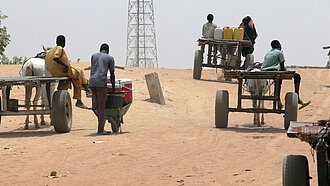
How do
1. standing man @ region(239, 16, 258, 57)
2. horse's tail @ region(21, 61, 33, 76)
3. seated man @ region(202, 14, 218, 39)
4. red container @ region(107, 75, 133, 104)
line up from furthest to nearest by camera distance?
seated man @ region(202, 14, 218, 39), standing man @ region(239, 16, 258, 57), horse's tail @ region(21, 61, 33, 76), red container @ region(107, 75, 133, 104)

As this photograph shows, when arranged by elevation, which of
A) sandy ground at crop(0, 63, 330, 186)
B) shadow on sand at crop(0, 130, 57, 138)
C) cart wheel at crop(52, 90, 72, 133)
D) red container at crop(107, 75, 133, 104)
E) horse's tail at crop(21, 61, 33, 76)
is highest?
horse's tail at crop(21, 61, 33, 76)

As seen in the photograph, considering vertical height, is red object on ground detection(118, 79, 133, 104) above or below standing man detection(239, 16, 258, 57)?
below

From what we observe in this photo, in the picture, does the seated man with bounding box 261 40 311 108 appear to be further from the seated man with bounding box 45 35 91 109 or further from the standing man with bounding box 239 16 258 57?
the standing man with bounding box 239 16 258 57

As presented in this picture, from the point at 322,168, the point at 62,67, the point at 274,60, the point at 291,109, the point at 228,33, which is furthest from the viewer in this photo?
the point at 228,33

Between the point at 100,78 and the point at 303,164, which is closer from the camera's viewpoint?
the point at 303,164

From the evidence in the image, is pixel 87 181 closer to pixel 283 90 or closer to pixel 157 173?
pixel 157 173

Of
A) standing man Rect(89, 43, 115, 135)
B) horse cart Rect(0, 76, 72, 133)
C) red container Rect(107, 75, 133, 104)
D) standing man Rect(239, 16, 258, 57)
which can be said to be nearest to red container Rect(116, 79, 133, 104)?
red container Rect(107, 75, 133, 104)

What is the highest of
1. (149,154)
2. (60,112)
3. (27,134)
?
(60,112)

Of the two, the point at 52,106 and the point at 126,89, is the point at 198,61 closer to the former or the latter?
the point at 126,89

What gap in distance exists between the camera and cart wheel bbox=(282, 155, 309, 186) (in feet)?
16.8

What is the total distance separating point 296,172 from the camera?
5.14 m

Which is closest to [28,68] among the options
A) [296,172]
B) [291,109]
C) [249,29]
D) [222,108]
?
[222,108]

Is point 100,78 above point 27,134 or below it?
above

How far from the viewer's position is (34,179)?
7812mm
